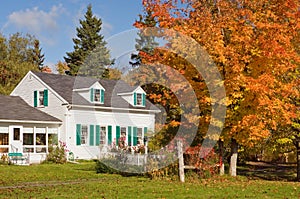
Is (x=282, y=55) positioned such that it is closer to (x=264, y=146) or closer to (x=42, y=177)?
(x=264, y=146)

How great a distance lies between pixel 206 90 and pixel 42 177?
827cm

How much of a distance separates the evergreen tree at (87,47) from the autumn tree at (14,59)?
4969mm

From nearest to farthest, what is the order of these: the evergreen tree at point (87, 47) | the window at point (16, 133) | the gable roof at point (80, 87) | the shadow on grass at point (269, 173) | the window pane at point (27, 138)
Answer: the shadow on grass at point (269, 173) < the window at point (16, 133) < the window pane at point (27, 138) < the gable roof at point (80, 87) < the evergreen tree at point (87, 47)

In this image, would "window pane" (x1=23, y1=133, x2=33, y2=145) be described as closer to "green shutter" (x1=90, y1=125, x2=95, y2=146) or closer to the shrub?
"green shutter" (x1=90, y1=125, x2=95, y2=146)

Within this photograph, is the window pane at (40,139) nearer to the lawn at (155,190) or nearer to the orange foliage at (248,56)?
the lawn at (155,190)

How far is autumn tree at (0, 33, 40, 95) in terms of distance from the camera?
166ft

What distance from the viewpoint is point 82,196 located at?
43.3 ft

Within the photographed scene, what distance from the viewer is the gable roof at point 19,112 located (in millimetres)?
30500

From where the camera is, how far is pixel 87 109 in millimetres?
33438

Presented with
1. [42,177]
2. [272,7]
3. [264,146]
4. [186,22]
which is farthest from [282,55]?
[42,177]

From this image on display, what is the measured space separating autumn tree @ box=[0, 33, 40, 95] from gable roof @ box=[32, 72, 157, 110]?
10830 millimetres

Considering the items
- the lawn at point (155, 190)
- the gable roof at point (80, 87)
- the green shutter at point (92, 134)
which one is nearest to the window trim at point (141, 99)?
the gable roof at point (80, 87)

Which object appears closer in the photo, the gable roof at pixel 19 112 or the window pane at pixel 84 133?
the gable roof at pixel 19 112

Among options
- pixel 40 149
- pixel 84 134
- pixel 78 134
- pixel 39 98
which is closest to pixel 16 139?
pixel 40 149
